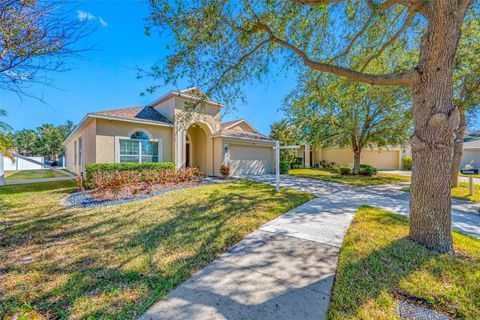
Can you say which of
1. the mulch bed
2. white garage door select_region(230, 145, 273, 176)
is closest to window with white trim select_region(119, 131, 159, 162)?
the mulch bed

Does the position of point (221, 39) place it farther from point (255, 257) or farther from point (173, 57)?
point (255, 257)

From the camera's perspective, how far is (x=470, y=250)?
3.56 m

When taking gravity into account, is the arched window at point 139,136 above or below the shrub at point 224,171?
above

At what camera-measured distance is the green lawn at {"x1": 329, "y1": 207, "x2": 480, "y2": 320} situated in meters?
2.21

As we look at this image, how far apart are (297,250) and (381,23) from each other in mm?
7550

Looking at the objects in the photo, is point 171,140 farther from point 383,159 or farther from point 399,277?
point 383,159

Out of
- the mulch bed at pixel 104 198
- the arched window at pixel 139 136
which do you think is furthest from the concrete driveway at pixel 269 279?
the arched window at pixel 139 136

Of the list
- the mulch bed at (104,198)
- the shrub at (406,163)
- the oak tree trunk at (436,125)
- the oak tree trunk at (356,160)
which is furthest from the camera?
the shrub at (406,163)

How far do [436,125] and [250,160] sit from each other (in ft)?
42.8

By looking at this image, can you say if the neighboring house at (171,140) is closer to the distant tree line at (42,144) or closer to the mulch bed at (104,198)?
the mulch bed at (104,198)

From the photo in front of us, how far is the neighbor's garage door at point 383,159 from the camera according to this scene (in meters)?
25.0

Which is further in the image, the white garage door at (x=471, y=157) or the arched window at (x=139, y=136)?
the white garage door at (x=471, y=157)

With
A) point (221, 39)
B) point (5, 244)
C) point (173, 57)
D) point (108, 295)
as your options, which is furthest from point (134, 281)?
point (221, 39)

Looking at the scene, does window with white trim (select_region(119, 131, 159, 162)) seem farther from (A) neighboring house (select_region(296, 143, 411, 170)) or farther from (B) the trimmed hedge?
(A) neighboring house (select_region(296, 143, 411, 170))
